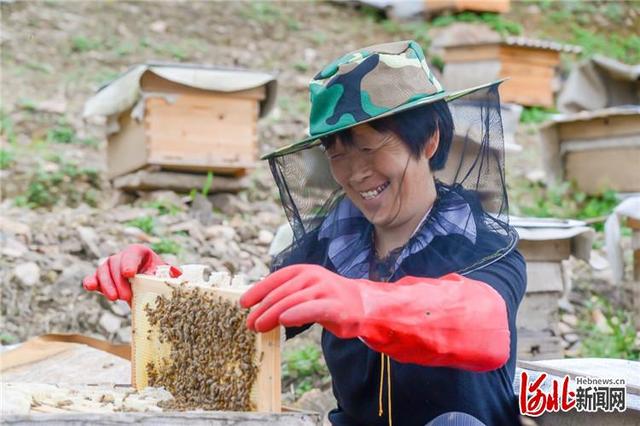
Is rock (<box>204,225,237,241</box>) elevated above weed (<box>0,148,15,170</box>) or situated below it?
below

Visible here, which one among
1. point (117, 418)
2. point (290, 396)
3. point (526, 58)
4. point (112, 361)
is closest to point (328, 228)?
point (117, 418)

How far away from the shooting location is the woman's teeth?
228cm

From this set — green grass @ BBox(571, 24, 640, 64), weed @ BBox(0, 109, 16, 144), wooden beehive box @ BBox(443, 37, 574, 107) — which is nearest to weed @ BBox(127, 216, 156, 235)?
weed @ BBox(0, 109, 16, 144)

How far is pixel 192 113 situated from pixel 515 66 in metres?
4.88

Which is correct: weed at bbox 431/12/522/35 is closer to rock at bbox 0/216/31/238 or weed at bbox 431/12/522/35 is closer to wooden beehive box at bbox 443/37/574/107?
wooden beehive box at bbox 443/37/574/107

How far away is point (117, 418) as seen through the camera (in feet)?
5.60

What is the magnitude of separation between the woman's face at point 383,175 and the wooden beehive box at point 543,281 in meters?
2.22

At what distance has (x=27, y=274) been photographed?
525 cm

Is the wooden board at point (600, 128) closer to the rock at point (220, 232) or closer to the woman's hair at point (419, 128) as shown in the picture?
the rock at point (220, 232)

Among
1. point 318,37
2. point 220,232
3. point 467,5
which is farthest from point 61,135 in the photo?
point 467,5

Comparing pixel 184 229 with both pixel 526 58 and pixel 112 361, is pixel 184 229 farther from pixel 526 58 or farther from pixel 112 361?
pixel 526 58

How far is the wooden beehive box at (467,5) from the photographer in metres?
12.0

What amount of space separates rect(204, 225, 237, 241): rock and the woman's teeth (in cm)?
394

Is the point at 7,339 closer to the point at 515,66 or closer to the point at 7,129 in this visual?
the point at 7,129
